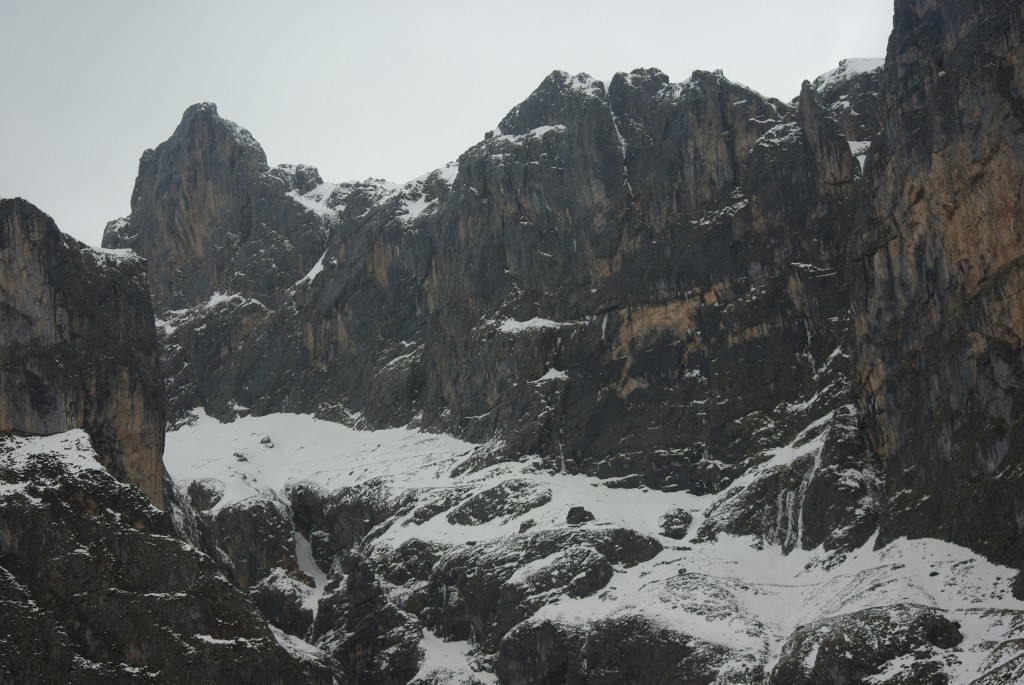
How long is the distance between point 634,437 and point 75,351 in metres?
59.0

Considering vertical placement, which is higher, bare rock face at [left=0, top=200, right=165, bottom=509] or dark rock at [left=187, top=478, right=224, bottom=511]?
bare rock face at [left=0, top=200, right=165, bottom=509]

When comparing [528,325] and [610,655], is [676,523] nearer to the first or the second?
[610,655]

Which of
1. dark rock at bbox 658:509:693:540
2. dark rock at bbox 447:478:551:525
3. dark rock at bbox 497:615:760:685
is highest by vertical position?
dark rock at bbox 447:478:551:525

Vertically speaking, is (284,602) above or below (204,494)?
below

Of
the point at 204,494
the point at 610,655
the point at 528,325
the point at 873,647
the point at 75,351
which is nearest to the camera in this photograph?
the point at 873,647

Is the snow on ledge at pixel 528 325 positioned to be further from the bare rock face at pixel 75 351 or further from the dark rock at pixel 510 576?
the bare rock face at pixel 75 351

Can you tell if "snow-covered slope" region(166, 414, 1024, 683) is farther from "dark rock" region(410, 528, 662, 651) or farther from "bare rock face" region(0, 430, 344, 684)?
"bare rock face" region(0, 430, 344, 684)

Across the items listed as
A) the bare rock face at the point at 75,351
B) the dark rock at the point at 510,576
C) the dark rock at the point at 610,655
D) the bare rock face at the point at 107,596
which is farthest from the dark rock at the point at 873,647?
the bare rock face at the point at 75,351

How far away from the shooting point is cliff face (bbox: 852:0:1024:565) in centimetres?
12938

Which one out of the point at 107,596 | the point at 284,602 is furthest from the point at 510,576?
the point at 107,596

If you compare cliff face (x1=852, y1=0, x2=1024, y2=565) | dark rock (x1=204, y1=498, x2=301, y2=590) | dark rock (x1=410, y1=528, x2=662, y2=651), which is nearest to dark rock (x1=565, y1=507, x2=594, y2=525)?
dark rock (x1=410, y1=528, x2=662, y2=651)

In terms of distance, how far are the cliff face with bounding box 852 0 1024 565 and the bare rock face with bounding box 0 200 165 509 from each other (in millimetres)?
66893

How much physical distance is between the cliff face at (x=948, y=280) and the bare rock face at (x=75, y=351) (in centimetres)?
6689

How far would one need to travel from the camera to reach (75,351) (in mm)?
143375
